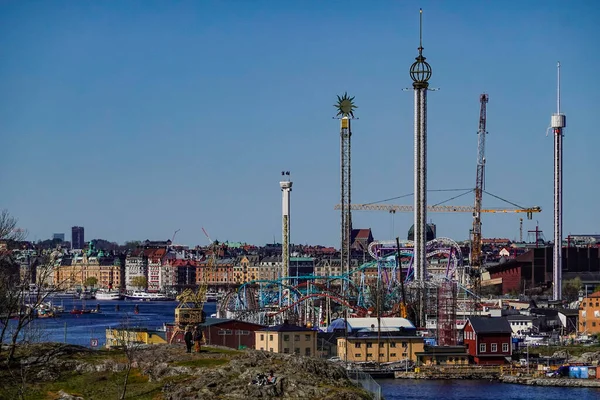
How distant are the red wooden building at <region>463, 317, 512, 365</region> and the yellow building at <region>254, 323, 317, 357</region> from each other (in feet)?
43.1

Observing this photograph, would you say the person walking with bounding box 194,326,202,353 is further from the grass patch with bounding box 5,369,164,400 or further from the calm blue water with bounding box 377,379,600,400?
the calm blue water with bounding box 377,379,600,400

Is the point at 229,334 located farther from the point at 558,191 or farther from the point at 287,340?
the point at 558,191

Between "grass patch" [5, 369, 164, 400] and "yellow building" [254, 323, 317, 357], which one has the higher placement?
"grass patch" [5, 369, 164, 400]

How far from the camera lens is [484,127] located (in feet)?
527

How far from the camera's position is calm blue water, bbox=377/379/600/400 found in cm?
6481

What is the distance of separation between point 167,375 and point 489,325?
4078 centimetres

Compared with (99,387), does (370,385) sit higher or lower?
lower

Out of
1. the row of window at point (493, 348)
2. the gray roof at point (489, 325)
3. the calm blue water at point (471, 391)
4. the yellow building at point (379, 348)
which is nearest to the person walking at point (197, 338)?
the calm blue water at point (471, 391)

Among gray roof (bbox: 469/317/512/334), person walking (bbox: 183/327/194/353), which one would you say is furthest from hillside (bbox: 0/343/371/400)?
gray roof (bbox: 469/317/512/334)

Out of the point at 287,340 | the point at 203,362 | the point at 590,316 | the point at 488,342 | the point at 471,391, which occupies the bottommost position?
the point at 471,391

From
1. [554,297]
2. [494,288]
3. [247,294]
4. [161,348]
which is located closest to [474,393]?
[161,348]

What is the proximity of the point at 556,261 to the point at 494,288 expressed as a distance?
37326mm

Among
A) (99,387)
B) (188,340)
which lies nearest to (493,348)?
(188,340)

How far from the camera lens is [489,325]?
7975 centimetres
